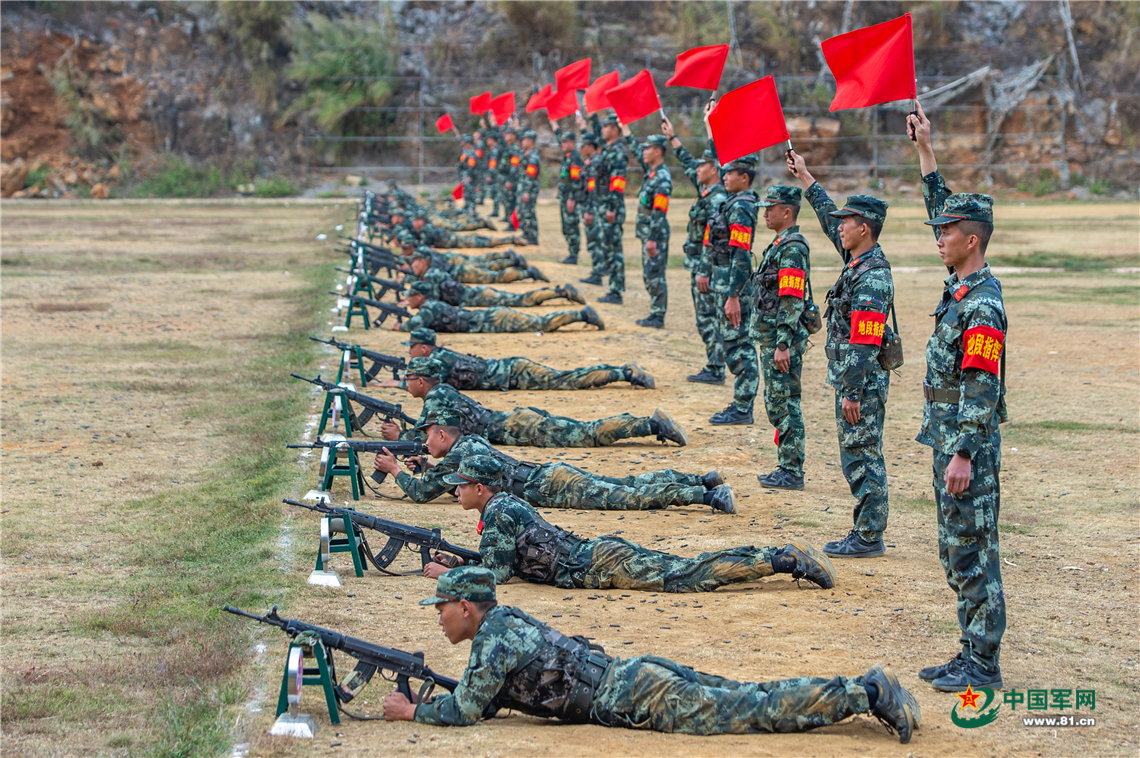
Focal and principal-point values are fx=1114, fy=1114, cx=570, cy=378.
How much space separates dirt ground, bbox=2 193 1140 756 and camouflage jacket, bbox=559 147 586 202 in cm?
352

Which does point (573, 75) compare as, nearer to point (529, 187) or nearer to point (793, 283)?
point (529, 187)

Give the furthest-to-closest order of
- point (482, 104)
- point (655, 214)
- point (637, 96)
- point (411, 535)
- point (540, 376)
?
1. point (482, 104)
2. point (637, 96)
3. point (655, 214)
4. point (540, 376)
5. point (411, 535)

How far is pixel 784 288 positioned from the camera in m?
8.12

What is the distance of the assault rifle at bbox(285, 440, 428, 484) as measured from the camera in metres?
7.82

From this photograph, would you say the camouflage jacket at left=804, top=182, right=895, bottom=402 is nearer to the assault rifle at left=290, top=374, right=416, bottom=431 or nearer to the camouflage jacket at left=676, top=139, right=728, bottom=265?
the assault rifle at left=290, top=374, right=416, bottom=431

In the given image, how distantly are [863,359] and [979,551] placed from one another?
1811 mm

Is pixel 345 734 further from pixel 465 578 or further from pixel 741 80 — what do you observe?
pixel 741 80

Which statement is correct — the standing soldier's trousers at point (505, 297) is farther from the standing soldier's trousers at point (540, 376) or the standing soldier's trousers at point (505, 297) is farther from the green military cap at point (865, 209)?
the green military cap at point (865, 209)

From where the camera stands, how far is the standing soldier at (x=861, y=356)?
262 inches

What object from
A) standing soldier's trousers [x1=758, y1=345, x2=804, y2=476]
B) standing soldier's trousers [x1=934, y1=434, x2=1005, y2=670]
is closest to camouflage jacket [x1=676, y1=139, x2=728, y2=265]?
standing soldier's trousers [x1=758, y1=345, x2=804, y2=476]

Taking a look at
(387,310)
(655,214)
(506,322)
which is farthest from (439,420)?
(655,214)

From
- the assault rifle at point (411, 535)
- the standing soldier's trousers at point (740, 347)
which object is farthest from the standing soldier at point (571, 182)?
the assault rifle at point (411, 535)

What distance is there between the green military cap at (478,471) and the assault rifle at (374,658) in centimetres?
148

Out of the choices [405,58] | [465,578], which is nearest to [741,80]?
[405,58]
